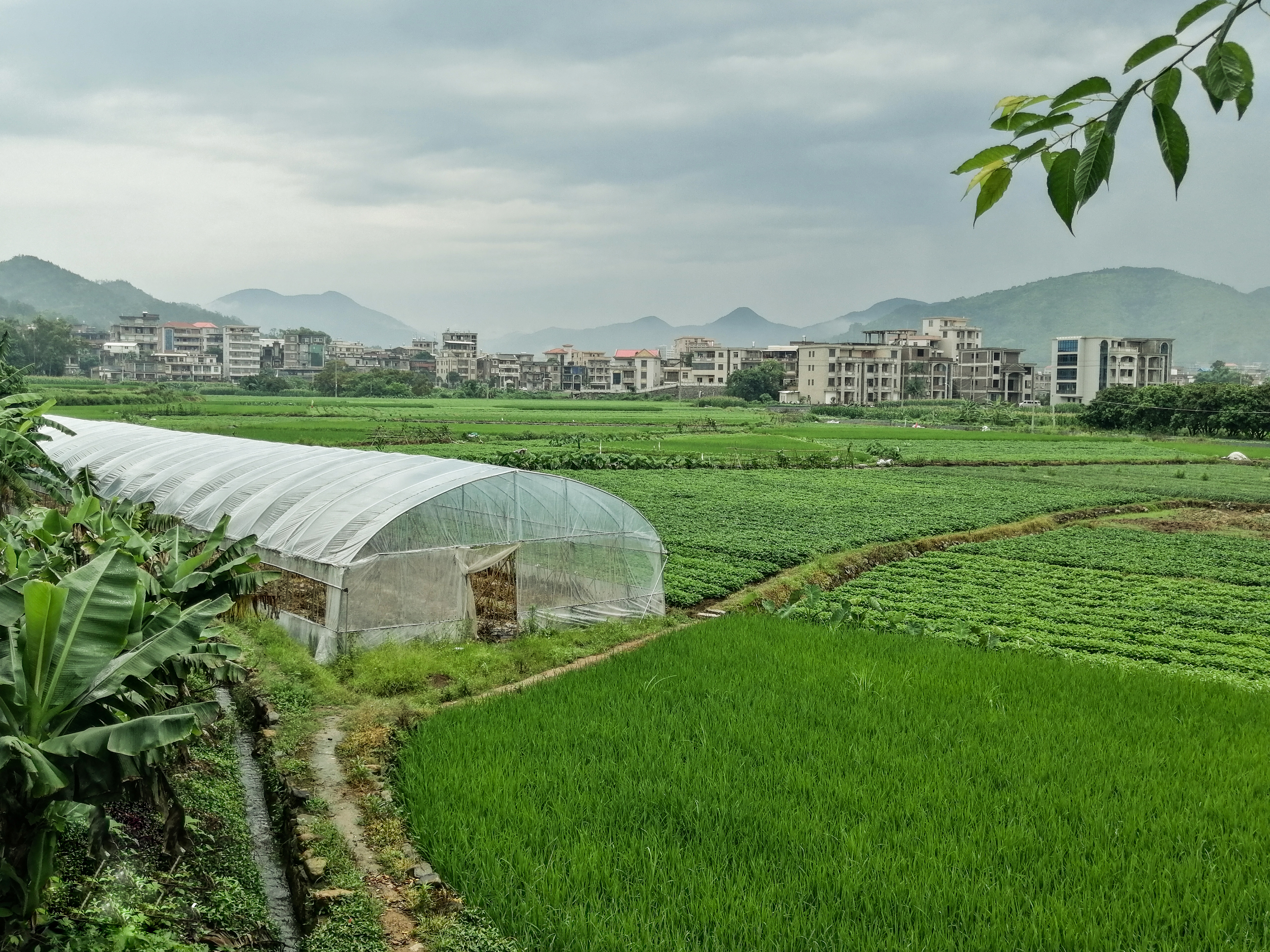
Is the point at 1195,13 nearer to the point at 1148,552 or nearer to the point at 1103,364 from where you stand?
the point at 1148,552

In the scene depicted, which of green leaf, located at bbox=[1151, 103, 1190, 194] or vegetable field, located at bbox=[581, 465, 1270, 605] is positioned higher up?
green leaf, located at bbox=[1151, 103, 1190, 194]

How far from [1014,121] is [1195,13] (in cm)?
35

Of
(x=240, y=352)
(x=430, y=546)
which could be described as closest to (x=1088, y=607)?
(x=430, y=546)

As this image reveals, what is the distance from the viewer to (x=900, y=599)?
55.1 ft

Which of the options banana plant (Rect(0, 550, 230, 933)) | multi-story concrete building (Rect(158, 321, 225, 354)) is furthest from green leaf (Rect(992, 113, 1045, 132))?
multi-story concrete building (Rect(158, 321, 225, 354))

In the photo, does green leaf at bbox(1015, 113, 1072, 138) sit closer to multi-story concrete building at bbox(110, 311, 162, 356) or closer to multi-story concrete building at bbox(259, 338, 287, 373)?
multi-story concrete building at bbox(110, 311, 162, 356)

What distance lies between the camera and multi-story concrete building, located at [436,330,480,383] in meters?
156

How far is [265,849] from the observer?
812 cm

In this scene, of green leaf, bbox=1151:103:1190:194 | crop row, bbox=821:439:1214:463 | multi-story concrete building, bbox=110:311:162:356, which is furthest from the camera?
multi-story concrete building, bbox=110:311:162:356

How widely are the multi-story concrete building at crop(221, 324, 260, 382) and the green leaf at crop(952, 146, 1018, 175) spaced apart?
164415 mm

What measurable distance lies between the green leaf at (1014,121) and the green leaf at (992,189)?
0.09 meters

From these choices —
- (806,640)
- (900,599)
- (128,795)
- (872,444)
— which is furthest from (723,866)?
(872,444)

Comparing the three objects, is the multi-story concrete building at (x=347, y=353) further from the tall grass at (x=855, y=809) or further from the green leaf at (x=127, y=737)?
the green leaf at (x=127, y=737)

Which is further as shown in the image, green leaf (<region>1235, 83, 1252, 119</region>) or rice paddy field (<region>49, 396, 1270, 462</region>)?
rice paddy field (<region>49, 396, 1270, 462</region>)
